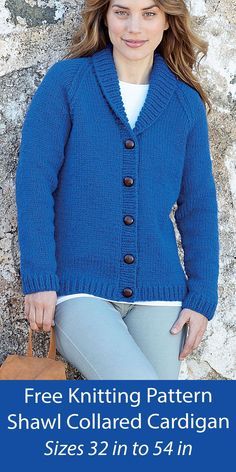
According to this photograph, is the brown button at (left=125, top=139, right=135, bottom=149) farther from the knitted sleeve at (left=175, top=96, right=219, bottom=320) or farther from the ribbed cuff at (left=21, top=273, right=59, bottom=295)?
the ribbed cuff at (left=21, top=273, right=59, bottom=295)

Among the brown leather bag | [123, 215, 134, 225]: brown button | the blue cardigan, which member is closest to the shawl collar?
the blue cardigan

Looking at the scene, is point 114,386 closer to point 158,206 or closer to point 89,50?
point 158,206

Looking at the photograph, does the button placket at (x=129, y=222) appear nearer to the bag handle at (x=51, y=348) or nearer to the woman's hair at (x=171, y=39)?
the bag handle at (x=51, y=348)

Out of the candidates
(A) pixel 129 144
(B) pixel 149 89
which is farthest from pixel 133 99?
(A) pixel 129 144

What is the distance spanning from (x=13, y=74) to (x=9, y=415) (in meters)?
0.91

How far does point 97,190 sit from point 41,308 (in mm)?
323

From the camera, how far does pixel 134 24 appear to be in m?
2.40

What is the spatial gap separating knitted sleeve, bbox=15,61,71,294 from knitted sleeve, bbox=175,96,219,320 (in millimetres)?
357

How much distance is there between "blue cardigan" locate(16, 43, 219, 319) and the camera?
92.7 inches

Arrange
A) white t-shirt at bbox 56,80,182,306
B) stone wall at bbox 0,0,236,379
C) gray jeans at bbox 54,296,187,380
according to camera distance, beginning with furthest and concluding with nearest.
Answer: stone wall at bbox 0,0,236,379
white t-shirt at bbox 56,80,182,306
gray jeans at bbox 54,296,187,380

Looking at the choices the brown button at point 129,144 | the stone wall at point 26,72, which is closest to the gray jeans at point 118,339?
the stone wall at point 26,72

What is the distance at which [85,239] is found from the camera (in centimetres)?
238

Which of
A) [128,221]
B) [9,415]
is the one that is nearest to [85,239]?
[128,221]

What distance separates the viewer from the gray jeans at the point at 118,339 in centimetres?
225
